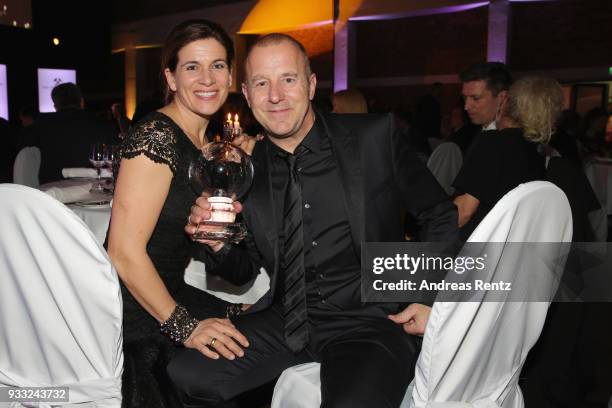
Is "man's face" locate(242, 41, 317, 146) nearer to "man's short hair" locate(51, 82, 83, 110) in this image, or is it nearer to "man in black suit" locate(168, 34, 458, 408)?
"man in black suit" locate(168, 34, 458, 408)

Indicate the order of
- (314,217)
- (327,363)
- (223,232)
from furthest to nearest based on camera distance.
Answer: (314,217) → (223,232) → (327,363)

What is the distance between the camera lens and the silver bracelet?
73.2 inches

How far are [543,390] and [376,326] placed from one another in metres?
1.63

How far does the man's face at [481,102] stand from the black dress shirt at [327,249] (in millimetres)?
2046

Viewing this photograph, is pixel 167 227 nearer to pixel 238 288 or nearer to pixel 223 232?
pixel 223 232

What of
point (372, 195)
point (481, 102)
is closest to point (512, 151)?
point (481, 102)

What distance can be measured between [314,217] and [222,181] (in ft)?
1.09

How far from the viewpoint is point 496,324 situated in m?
1.40

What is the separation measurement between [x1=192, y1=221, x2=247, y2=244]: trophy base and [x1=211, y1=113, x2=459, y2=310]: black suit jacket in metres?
0.07

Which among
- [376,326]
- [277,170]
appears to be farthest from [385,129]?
[376,326]

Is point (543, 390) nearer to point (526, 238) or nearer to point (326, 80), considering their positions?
point (526, 238)

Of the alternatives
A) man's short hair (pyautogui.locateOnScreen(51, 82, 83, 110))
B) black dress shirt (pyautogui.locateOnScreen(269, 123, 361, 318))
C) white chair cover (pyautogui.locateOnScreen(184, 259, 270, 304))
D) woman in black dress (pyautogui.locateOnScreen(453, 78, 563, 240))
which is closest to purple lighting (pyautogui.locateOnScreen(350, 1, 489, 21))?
man's short hair (pyautogui.locateOnScreen(51, 82, 83, 110))

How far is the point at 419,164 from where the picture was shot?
6.40 ft

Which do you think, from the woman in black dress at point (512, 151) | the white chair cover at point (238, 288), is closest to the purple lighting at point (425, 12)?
the woman in black dress at point (512, 151)
